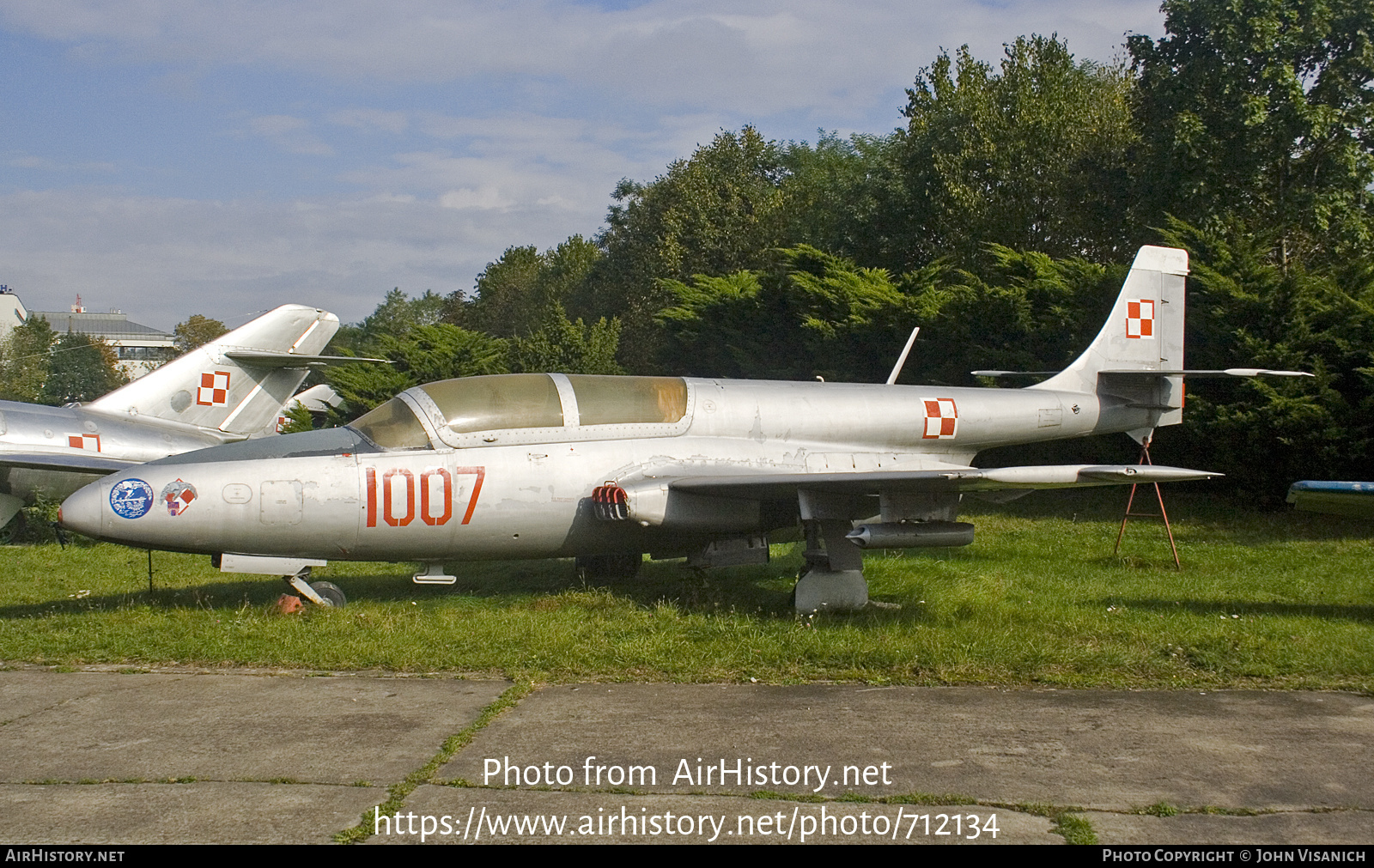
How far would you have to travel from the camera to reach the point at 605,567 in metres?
10.3

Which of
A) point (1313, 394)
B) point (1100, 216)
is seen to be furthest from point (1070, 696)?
point (1100, 216)

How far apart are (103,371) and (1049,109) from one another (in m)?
51.1

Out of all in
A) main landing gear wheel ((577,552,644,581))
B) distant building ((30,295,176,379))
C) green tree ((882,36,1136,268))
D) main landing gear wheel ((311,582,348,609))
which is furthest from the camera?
distant building ((30,295,176,379))

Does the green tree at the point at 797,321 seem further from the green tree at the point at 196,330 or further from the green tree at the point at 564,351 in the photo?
the green tree at the point at 196,330

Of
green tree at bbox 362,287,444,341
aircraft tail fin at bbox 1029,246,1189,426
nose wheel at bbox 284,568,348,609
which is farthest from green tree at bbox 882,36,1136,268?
green tree at bbox 362,287,444,341

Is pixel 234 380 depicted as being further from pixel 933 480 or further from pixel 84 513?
pixel 933 480

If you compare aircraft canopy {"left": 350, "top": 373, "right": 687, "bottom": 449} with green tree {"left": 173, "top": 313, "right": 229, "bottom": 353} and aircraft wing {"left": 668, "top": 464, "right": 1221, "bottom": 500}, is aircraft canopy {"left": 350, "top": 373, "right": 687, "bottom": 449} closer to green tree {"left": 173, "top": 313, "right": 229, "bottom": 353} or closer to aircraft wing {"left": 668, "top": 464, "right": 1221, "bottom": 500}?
aircraft wing {"left": 668, "top": 464, "right": 1221, "bottom": 500}

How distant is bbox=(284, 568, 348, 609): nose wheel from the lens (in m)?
8.51

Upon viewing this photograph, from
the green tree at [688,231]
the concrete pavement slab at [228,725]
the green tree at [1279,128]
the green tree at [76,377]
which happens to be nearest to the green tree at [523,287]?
the green tree at [688,231]

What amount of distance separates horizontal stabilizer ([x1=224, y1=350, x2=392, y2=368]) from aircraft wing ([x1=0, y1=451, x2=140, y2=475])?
2563 millimetres

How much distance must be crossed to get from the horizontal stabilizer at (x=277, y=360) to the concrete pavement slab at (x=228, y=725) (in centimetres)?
866

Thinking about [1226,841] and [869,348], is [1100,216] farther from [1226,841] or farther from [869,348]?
[1226,841]

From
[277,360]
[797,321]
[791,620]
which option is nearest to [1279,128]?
[797,321]

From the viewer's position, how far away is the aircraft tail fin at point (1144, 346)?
11055 mm
